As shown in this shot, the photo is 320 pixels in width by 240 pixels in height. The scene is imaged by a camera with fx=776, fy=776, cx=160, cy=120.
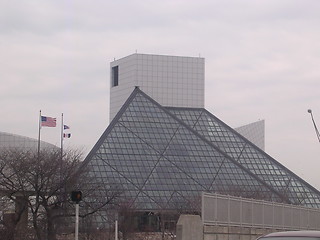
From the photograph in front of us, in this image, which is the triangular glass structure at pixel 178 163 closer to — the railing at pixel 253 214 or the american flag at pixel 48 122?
the american flag at pixel 48 122

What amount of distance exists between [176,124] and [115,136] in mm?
8556

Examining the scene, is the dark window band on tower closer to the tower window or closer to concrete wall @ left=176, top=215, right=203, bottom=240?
the tower window

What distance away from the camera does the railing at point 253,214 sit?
22219 mm

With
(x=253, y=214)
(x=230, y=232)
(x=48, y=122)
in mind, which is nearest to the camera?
(x=230, y=232)

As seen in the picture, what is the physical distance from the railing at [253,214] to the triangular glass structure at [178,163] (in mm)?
31824

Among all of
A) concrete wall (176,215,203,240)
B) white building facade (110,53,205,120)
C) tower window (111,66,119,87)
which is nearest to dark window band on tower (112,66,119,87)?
tower window (111,66,119,87)

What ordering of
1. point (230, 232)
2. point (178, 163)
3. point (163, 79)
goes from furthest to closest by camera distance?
1. point (163, 79)
2. point (178, 163)
3. point (230, 232)

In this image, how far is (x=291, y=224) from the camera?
2919 cm

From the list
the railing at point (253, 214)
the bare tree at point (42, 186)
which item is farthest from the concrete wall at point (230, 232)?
the bare tree at point (42, 186)

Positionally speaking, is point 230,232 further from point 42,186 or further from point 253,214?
point 42,186

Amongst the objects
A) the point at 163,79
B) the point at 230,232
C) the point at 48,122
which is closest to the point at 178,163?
the point at 48,122

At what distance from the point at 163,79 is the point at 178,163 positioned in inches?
1032

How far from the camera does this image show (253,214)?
2530 centimetres

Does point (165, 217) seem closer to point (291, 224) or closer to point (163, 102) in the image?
point (291, 224)
